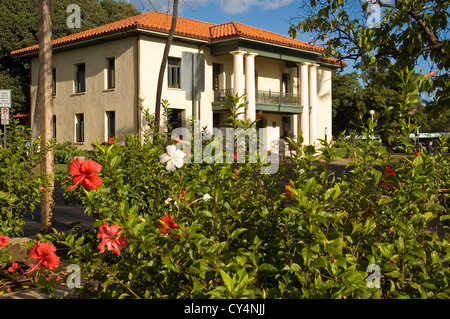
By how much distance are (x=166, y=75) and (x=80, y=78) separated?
237 inches

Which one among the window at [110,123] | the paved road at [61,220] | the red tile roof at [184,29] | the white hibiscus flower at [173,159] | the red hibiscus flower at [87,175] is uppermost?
the red tile roof at [184,29]

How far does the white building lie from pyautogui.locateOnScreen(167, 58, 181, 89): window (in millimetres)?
53

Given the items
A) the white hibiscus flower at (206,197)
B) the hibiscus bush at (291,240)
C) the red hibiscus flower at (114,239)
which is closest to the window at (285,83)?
the hibiscus bush at (291,240)

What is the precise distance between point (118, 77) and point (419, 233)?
24421mm

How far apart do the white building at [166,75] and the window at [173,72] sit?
53 millimetres

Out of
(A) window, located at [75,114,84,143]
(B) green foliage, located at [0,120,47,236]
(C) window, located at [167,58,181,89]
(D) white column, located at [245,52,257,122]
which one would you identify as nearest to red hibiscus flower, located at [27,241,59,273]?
(B) green foliage, located at [0,120,47,236]

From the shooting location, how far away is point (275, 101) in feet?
97.8

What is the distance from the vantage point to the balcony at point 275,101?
90.7 feet

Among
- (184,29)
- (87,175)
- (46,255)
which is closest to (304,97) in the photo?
(184,29)

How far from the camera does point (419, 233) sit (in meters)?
2.43

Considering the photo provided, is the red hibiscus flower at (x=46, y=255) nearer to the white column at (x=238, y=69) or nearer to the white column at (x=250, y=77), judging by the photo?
the white column at (x=238, y=69)

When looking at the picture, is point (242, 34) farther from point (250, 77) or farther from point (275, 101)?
point (275, 101)
